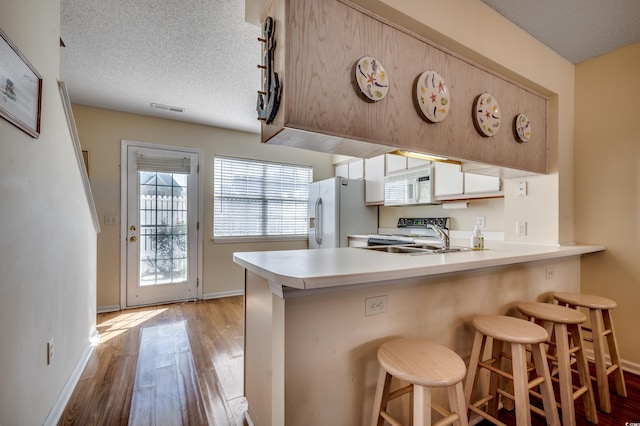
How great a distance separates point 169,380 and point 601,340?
9.49 ft

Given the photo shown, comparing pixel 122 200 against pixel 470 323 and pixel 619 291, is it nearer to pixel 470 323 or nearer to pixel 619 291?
pixel 470 323

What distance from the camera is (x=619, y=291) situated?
2.22 meters

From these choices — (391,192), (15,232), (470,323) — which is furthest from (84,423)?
(391,192)

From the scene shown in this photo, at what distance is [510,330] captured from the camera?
133 centimetres

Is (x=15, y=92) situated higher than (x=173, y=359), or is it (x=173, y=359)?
(x=15, y=92)

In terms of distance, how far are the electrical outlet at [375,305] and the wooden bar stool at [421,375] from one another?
0.14 meters

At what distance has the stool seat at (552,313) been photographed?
1.50 m

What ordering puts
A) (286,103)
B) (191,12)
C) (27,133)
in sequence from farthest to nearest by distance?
(191,12) < (27,133) < (286,103)

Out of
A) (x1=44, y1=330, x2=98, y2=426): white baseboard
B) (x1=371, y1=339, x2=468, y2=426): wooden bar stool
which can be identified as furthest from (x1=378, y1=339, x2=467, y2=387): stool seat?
(x1=44, y1=330, x2=98, y2=426): white baseboard

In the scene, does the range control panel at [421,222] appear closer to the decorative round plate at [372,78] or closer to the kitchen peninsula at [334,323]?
the kitchen peninsula at [334,323]

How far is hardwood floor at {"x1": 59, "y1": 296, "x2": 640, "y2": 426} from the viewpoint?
5.44 feet

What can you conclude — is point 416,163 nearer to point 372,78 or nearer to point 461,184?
point 461,184

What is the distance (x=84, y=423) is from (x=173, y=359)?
2.44ft

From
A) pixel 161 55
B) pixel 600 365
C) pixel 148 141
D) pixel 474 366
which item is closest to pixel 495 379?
pixel 474 366
